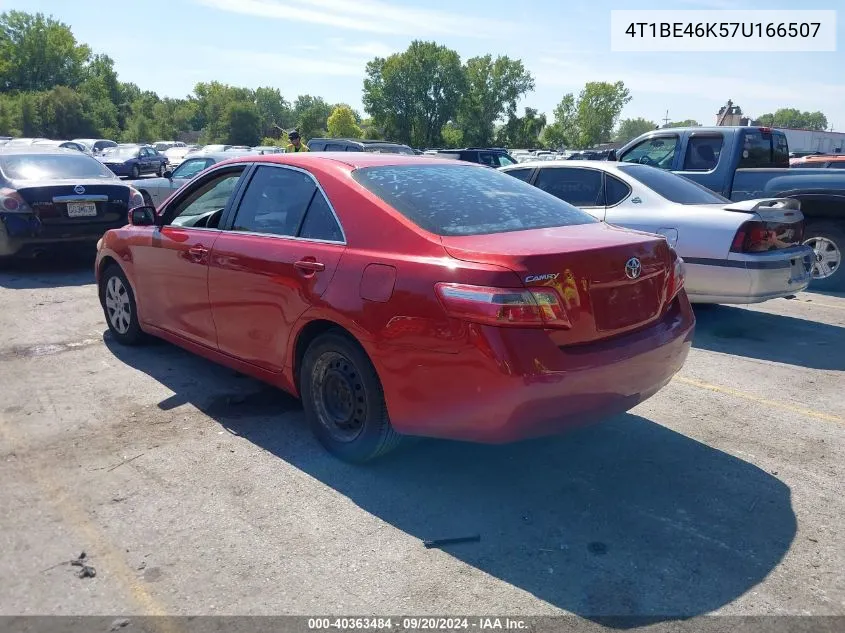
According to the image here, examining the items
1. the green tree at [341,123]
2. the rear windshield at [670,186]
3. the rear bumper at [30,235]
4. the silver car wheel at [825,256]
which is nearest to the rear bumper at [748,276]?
the rear windshield at [670,186]

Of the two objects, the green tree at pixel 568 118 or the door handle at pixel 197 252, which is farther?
the green tree at pixel 568 118

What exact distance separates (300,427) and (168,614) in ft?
5.92

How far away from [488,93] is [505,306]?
265ft

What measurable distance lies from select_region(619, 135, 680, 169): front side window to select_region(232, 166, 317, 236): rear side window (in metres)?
6.05

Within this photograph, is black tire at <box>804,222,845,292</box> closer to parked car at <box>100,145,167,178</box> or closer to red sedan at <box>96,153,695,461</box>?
red sedan at <box>96,153,695,461</box>

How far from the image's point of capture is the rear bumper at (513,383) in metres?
3.05

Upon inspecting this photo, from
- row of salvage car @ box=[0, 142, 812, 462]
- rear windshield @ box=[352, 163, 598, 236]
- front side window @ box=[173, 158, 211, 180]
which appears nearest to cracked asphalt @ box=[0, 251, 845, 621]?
row of salvage car @ box=[0, 142, 812, 462]

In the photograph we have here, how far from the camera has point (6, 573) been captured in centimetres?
290

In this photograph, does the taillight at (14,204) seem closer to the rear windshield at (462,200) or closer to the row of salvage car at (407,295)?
the row of salvage car at (407,295)

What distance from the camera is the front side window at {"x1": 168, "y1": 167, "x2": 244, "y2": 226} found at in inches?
188

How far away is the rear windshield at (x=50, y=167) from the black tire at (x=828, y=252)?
9.37m

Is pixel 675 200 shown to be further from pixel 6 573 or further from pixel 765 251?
pixel 6 573

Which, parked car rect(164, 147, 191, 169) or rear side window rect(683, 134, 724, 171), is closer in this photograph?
rear side window rect(683, 134, 724, 171)

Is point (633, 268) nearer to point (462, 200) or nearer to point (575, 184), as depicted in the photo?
point (462, 200)
